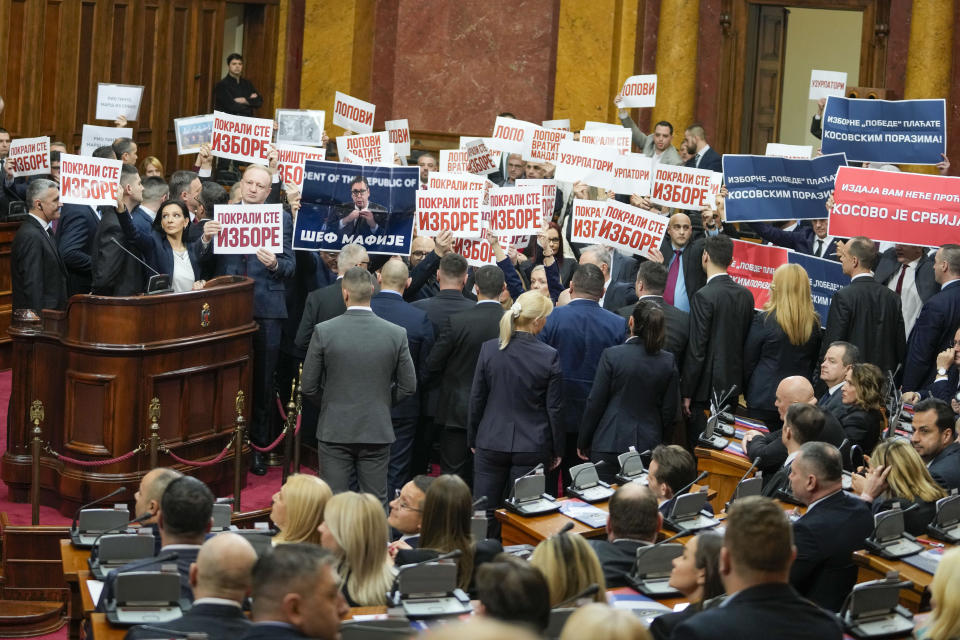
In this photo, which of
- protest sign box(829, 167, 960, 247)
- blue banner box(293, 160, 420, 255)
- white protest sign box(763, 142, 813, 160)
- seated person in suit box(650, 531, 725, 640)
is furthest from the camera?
white protest sign box(763, 142, 813, 160)

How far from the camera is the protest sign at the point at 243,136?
1207cm

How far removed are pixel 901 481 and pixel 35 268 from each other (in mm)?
6440

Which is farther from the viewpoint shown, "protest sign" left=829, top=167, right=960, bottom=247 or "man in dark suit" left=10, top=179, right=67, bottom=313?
"protest sign" left=829, top=167, right=960, bottom=247

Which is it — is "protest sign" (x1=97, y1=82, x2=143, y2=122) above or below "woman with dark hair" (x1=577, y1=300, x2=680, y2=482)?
above

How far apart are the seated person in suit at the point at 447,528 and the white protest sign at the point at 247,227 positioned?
4.02m

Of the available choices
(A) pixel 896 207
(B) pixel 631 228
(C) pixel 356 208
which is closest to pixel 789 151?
(A) pixel 896 207

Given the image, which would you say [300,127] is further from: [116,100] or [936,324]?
[936,324]

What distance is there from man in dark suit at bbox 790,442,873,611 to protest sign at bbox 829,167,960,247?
453 cm

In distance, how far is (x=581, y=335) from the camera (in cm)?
929

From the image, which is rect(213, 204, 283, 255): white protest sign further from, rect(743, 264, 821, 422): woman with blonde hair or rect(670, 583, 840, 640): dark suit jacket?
rect(670, 583, 840, 640): dark suit jacket

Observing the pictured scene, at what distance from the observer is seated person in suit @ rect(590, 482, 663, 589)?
621 centimetres

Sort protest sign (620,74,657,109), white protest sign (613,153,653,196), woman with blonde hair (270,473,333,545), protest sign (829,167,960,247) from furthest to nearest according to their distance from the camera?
protest sign (620,74,657,109) < white protest sign (613,153,653,196) < protest sign (829,167,960,247) < woman with blonde hair (270,473,333,545)

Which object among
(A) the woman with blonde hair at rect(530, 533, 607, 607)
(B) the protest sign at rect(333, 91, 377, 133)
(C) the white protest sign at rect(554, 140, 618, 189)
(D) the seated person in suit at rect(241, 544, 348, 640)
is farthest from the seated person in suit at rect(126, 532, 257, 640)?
(B) the protest sign at rect(333, 91, 377, 133)

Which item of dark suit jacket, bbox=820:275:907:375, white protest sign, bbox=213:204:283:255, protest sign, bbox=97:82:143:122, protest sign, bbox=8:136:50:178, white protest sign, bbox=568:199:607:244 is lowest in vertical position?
dark suit jacket, bbox=820:275:907:375
